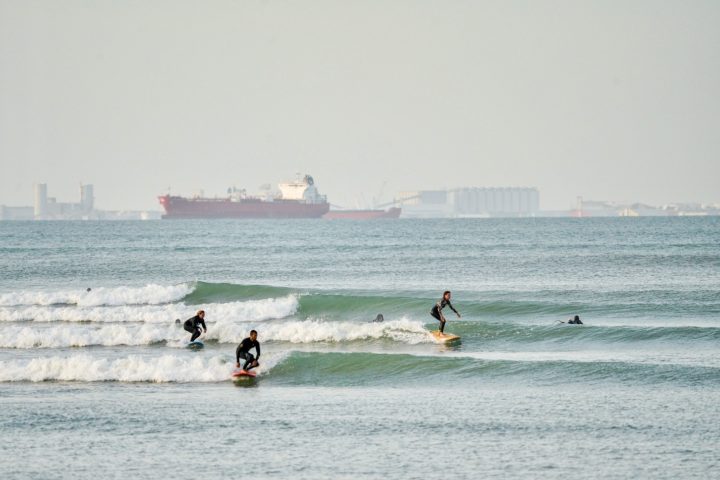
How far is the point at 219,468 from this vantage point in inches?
593

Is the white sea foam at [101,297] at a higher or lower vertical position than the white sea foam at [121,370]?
higher

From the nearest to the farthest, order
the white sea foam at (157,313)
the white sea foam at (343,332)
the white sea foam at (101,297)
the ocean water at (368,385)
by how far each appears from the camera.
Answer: the ocean water at (368,385)
the white sea foam at (343,332)
the white sea foam at (157,313)
the white sea foam at (101,297)

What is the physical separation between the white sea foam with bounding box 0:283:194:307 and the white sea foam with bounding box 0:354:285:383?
18.2 meters

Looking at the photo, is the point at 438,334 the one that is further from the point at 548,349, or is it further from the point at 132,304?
the point at 132,304

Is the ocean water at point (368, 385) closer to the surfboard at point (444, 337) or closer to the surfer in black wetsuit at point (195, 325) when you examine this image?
the surfboard at point (444, 337)

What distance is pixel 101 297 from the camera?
42.6 meters

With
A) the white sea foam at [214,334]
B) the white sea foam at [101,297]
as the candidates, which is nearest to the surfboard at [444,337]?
the white sea foam at [214,334]

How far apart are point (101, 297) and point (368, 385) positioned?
2299 cm

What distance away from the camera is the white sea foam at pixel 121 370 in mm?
23234

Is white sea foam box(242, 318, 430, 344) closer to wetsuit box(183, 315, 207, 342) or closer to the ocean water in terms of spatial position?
the ocean water

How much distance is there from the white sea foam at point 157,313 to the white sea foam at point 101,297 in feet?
10.3

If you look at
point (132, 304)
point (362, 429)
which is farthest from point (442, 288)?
point (362, 429)

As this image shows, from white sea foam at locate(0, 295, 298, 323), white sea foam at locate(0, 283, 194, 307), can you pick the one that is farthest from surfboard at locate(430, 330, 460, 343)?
white sea foam at locate(0, 283, 194, 307)

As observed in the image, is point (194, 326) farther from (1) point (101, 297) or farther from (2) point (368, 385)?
(1) point (101, 297)
